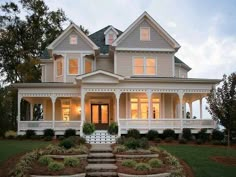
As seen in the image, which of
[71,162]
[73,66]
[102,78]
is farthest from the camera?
[73,66]

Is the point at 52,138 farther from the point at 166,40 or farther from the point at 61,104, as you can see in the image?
the point at 166,40

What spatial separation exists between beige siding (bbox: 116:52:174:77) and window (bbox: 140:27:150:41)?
1.31 m

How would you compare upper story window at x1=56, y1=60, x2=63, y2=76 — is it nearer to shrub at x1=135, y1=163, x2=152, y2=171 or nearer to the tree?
the tree

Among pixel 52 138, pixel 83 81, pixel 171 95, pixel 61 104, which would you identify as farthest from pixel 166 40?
pixel 52 138

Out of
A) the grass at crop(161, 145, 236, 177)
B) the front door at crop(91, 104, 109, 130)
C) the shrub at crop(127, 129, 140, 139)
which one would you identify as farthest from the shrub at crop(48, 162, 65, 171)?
the front door at crop(91, 104, 109, 130)

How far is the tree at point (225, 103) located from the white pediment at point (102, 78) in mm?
8905

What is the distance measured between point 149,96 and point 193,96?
626 centimetres

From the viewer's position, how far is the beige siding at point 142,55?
104 feet

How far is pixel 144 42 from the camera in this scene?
3181 cm

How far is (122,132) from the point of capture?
92.3 feet

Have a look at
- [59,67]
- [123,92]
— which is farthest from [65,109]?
[123,92]

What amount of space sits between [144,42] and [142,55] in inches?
45.2

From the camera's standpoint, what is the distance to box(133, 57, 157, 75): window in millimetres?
31922

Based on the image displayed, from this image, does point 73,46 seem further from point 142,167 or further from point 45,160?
point 142,167
